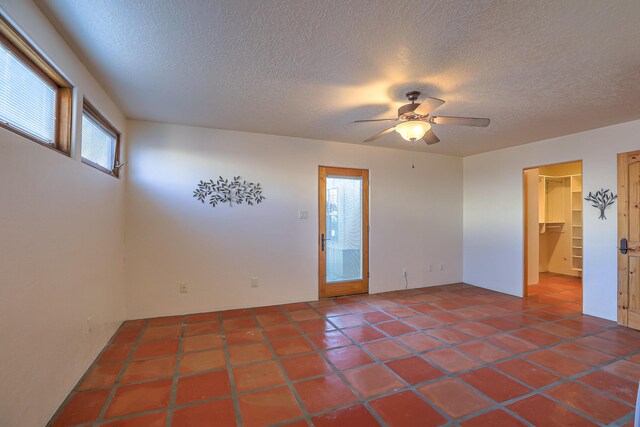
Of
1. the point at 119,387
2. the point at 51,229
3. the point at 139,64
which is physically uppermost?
the point at 139,64

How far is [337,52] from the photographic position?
2055mm

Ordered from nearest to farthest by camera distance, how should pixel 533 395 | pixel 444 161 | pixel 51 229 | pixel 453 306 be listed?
pixel 51 229, pixel 533 395, pixel 453 306, pixel 444 161

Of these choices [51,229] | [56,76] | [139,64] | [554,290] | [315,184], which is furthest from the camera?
[554,290]

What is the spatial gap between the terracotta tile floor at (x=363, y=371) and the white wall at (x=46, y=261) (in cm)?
36

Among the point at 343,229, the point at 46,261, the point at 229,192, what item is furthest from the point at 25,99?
the point at 343,229

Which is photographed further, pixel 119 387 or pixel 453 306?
pixel 453 306

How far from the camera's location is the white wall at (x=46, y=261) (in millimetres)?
1438

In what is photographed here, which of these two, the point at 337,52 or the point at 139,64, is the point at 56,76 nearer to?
the point at 139,64

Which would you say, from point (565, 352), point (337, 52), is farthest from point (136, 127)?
point (565, 352)

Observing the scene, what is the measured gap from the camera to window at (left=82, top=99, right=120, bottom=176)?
2.48 m

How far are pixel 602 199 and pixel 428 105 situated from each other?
311 cm

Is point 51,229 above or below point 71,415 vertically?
above

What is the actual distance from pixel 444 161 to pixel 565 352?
355 cm

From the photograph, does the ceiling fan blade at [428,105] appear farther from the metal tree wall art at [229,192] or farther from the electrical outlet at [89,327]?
the electrical outlet at [89,327]
